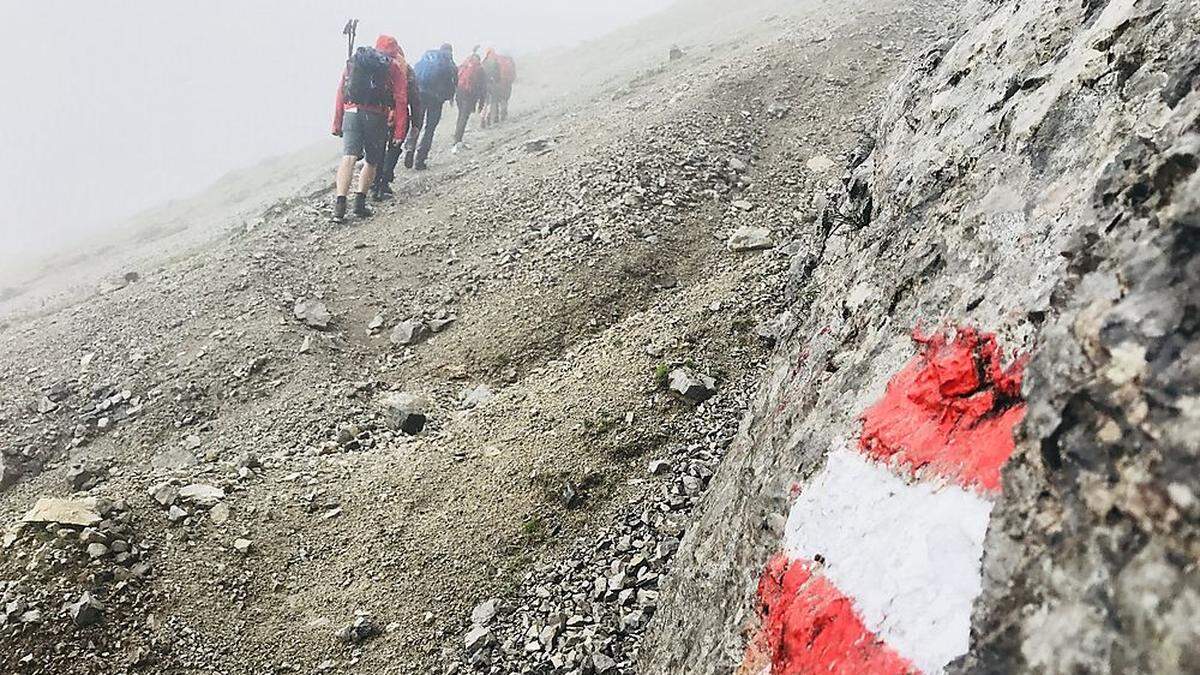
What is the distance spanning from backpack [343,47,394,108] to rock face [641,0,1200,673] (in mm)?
10378

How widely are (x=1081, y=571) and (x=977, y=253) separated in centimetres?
202

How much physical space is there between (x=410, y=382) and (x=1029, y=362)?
25.3 ft

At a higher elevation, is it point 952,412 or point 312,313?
point 312,313

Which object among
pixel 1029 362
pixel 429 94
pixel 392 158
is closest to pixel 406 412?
pixel 1029 362

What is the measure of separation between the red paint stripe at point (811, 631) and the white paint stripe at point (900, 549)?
5 cm

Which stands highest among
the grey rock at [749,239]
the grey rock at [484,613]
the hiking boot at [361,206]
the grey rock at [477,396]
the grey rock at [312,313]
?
the hiking boot at [361,206]

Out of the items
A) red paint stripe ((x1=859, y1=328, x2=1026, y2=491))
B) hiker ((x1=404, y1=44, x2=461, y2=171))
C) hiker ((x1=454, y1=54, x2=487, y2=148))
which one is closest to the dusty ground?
hiker ((x1=404, y1=44, x2=461, y2=171))

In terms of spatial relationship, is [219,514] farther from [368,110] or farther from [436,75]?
[436,75]

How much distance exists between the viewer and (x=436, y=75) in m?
17.7

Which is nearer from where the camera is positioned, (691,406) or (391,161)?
(691,406)

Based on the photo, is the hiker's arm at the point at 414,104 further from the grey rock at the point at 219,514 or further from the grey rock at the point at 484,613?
the grey rock at the point at 484,613

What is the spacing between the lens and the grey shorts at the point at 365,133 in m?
13.3

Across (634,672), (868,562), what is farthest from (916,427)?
(634,672)

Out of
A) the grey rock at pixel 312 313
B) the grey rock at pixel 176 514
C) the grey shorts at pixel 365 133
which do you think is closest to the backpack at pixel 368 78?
the grey shorts at pixel 365 133
